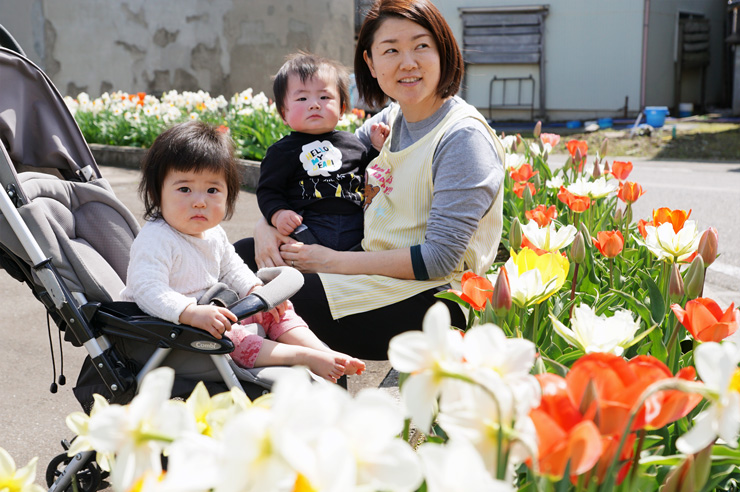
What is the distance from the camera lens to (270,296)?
2053mm

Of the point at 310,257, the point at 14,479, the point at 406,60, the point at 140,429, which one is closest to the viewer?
the point at 140,429

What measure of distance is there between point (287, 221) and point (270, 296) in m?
0.76

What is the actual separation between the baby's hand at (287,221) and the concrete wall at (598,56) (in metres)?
15.0

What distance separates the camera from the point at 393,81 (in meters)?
2.53

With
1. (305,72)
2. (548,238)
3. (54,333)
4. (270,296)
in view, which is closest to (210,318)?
(270,296)

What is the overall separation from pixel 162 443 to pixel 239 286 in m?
1.74

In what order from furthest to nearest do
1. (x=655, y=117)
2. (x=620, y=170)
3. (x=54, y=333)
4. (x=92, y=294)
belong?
(x=655, y=117) → (x=54, y=333) → (x=620, y=170) → (x=92, y=294)

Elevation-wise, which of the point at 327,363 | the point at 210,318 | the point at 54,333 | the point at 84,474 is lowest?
the point at 54,333

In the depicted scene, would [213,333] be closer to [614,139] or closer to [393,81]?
[393,81]

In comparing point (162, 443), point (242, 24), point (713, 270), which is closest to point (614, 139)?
point (242, 24)

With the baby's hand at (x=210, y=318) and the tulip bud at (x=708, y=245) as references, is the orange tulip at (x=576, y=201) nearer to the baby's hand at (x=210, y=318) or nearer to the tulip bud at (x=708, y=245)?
the tulip bud at (x=708, y=245)

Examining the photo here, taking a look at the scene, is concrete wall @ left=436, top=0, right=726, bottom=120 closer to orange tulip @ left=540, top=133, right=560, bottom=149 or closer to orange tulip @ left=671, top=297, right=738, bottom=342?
orange tulip @ left=540, top=133, right=560, bottom=149

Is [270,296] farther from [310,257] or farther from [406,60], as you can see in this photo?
[406,60]

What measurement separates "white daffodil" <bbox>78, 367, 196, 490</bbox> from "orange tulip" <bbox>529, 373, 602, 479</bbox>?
1.19ft
